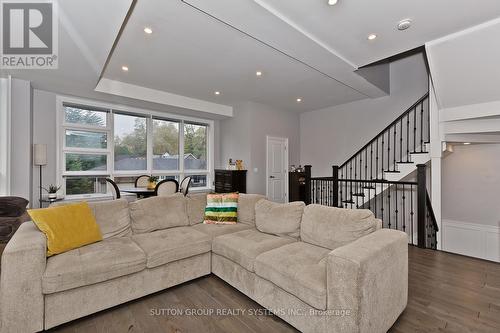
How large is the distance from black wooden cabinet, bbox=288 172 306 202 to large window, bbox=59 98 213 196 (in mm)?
2406

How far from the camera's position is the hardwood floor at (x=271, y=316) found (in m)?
1.88

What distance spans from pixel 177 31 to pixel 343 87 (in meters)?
3.60

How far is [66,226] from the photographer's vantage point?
7.36 ft

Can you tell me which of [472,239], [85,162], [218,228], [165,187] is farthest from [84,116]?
[472,239]

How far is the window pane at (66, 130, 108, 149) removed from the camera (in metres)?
4.87

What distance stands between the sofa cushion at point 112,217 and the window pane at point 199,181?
3854 millimetres

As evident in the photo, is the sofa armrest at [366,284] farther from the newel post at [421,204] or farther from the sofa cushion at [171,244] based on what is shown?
the newel post at [421,204]

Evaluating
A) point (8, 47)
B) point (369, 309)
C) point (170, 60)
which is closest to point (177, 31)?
point (170, 60)

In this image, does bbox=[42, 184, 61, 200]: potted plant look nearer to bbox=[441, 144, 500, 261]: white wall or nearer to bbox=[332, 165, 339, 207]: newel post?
bbox=[332, 165, 339, 207]: newel post

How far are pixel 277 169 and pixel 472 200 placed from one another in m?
4.71

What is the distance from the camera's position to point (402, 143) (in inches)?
217

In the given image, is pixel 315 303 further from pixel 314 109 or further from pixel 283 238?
pixel 314 109

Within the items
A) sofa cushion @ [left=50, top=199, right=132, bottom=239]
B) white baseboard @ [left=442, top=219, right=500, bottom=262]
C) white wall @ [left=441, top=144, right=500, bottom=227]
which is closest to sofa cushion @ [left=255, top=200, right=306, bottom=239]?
sofa cushion @ [left=50, top=199, right=132, bottom=239]

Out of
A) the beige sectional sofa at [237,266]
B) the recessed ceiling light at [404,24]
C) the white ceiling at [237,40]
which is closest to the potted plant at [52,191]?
the white ceiling at [237,40]
